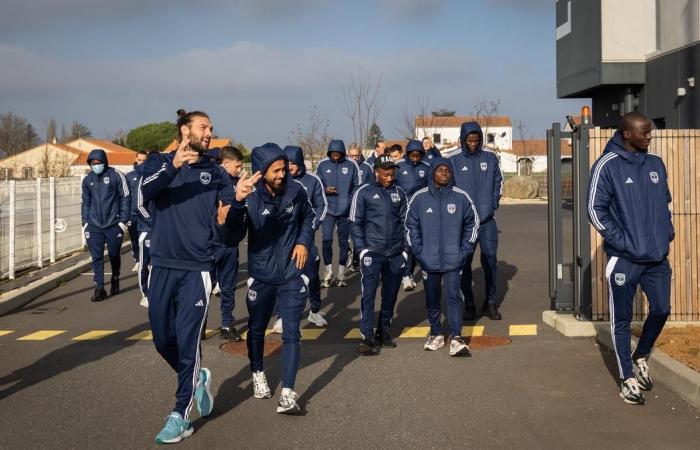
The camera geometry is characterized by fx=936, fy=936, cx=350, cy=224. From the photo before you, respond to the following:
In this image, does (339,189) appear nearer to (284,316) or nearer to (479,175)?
(479,175)

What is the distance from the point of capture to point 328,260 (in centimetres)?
1424

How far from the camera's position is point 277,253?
6.99 metres

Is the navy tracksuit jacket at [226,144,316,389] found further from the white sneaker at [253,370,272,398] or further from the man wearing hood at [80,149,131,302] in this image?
the man wearing hood at [80,149,131,302]

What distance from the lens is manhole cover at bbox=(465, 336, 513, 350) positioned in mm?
9133

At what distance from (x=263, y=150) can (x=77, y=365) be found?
321 cm

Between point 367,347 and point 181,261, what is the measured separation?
9.90 ft

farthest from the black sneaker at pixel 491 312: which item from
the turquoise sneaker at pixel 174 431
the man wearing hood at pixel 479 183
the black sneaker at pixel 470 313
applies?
the turquoise sneaker at pixel 174 431

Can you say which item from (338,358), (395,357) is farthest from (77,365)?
(395,357)

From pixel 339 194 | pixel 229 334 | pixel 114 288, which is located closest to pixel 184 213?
pixel 229 334

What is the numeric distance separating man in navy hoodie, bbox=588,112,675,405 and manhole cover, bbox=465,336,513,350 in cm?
228

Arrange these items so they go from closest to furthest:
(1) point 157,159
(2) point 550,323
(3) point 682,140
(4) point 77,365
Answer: (1) point 157,159
(4) point 77,365
(3) point 682,140
(2) point 550,323

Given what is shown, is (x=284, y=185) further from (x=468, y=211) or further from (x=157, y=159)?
(x=468, y=211)

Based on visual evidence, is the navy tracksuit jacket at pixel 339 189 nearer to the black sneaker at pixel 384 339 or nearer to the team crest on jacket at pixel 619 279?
the black sneaker at pixel 384 339

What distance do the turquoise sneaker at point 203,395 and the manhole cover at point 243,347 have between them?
7.82ft
